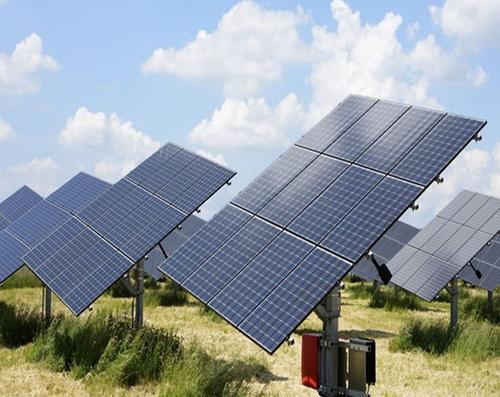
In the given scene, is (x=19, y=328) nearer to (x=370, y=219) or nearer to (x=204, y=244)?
(x=204, y=244)

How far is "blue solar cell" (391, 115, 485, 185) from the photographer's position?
10055 millimetres

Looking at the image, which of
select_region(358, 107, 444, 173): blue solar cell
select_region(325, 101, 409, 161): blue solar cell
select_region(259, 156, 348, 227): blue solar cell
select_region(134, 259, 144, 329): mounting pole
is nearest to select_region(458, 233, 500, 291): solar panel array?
select_region(325, 101, 409, 161): blue solar cell

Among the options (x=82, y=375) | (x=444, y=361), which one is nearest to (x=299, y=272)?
(x=82, y=375)

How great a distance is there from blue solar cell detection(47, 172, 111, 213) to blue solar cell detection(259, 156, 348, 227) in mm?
9571

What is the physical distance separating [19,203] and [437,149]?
18961 mm

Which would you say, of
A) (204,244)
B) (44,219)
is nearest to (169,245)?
(44,219)

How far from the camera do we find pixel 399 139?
1121 cm

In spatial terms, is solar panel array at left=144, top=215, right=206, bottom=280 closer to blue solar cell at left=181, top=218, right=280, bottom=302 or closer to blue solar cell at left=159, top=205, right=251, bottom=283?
blue solar cell at left=159, top=205, right=251, bottom=283

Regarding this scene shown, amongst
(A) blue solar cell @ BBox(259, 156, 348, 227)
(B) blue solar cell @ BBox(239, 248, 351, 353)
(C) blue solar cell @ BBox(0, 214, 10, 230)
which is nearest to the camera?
(B) blue solar cell @ BBox(239, 248, 351, 353)

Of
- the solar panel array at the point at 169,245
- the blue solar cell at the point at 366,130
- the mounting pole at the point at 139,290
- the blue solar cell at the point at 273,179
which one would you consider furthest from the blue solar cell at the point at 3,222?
the blue solar cell at the point at 366,130

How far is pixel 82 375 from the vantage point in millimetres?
11695

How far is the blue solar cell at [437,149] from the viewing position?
1005 cm

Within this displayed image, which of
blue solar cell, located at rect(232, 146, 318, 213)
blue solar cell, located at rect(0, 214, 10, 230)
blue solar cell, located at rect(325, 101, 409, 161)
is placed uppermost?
blue solar cell, located at rect(325, 101, 409, 161)

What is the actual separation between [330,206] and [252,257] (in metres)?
1.47
